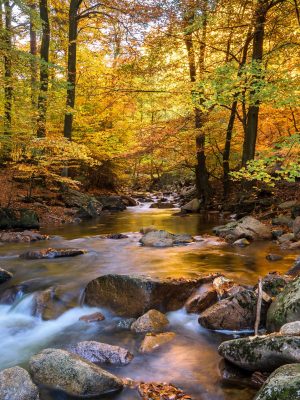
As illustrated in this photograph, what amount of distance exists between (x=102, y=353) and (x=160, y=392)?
2.96 ft

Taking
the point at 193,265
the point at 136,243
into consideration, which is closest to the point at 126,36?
the point at 136,243

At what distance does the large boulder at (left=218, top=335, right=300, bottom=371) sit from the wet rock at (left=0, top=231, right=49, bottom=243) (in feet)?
26.2

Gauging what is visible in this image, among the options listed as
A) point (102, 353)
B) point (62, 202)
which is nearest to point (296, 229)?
point (102, 353)

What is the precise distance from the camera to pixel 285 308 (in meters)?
4.61

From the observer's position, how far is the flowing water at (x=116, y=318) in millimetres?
4277

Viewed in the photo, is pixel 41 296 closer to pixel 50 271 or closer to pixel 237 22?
pixel 50 271

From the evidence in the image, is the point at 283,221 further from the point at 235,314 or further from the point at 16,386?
the point at 16,386

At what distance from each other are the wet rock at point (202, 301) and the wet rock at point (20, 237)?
6.40 meters

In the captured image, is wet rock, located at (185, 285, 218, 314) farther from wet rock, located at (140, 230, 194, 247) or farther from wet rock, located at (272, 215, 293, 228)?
wet rock, located at (272, 215, 293, 228)

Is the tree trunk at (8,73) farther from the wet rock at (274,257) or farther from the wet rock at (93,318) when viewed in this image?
the wet rock at (274,257)

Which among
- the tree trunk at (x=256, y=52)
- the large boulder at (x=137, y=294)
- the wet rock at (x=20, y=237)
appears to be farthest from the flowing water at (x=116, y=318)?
the tree trunk at (x=256, y=52)

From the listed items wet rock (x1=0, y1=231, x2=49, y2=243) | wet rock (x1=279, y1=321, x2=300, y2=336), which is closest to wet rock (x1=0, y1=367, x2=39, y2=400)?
wet rock (x1=279, y1=321, x2=300, y2=336)

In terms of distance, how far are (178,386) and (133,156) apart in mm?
12961

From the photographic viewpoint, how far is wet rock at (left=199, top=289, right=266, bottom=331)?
201 inches
